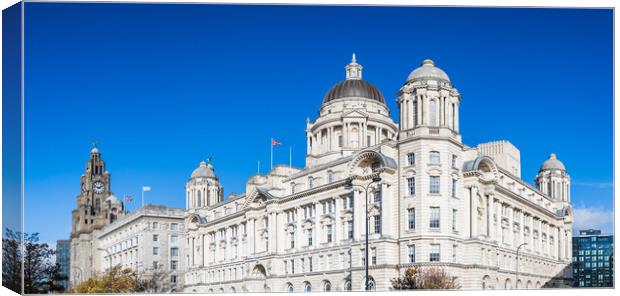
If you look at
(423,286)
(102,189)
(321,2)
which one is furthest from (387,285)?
(102,189)

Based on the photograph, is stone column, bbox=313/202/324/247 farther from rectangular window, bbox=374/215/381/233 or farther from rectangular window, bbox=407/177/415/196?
rectangular window, bbox=407/177/415/196

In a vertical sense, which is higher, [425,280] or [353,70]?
[353,70]

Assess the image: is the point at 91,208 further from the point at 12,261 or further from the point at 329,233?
the point at 12,261

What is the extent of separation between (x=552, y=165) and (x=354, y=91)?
29589 mm

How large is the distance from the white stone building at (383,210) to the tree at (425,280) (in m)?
6.30

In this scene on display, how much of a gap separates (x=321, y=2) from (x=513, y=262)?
53.5 metres

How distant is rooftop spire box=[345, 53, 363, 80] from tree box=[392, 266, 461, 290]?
162ft

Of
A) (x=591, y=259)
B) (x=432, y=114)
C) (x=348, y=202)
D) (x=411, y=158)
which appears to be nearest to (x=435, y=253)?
(x=411, y=158)

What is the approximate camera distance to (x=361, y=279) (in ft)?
298

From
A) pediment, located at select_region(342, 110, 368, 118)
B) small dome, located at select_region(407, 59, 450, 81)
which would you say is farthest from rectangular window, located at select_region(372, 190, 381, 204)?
pediment, located at select_region(342, 110, 368, 118)

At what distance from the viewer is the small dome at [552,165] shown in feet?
412

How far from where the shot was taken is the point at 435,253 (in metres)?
86.4

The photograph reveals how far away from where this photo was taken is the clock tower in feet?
592

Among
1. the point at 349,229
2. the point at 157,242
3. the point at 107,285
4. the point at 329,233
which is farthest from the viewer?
the point at 157,242
